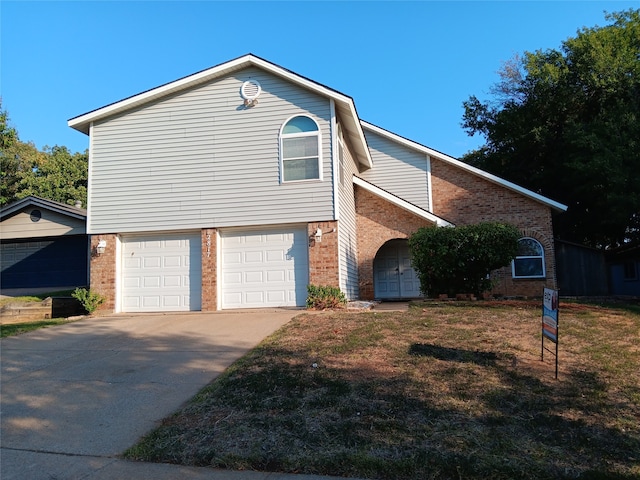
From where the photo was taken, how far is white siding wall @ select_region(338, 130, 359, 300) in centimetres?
1306

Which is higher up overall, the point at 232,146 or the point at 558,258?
the point at 232,146

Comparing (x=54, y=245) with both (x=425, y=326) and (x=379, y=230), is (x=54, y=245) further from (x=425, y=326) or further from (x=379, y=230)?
(x=425, y=326)

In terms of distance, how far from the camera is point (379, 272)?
58.4 feet

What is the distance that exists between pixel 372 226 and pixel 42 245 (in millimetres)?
11527

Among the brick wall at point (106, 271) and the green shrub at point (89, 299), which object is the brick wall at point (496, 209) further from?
the green shrub at point (89, 299)

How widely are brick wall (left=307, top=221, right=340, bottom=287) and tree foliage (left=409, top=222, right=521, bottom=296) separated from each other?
2204mm

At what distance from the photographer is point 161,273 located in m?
13.3

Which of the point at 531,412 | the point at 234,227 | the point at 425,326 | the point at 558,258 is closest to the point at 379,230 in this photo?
the point at 234,227

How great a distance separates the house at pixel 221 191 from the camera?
1259cm

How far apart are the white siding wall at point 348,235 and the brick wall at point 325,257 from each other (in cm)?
38

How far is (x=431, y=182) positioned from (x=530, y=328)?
10.0m

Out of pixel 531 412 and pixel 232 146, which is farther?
pixel 232 146

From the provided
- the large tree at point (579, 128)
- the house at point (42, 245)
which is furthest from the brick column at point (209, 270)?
the large tree at point (579, 128)

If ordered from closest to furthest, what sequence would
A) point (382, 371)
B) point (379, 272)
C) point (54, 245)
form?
1. point (382, 371)
2. point (54, 245)
3. point (379, 272)
